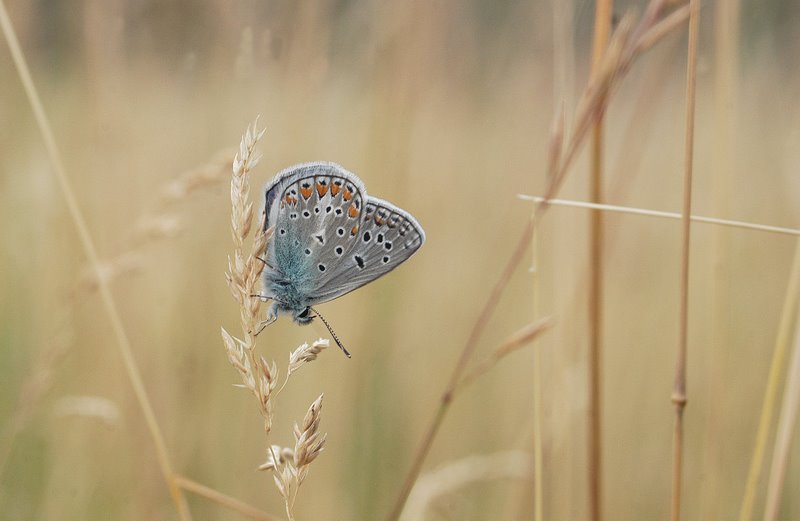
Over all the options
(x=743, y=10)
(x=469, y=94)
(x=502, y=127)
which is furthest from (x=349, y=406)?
(x=469, y=94)

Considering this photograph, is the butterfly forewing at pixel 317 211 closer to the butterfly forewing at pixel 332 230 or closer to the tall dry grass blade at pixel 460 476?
the butterfly forewing at pixel 332 230

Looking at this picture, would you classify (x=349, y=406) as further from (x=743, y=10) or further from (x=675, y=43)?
(x=743, y=10)

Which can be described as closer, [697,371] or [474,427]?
[474,427]

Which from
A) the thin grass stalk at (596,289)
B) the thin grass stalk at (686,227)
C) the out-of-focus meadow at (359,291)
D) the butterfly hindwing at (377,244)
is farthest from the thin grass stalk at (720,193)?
the butterfly hindwing at (377,244)

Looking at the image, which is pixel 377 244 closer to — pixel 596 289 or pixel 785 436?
pixel 596 289

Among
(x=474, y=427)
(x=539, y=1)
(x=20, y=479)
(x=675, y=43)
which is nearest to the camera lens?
(x=675, y=43)
